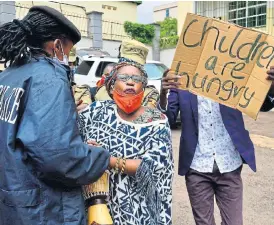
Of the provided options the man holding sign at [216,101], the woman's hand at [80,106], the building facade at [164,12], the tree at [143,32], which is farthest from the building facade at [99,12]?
the building facade at [164,12]

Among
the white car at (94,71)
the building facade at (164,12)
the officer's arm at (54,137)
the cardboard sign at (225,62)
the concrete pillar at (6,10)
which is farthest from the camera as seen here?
the building facade at (164,12)

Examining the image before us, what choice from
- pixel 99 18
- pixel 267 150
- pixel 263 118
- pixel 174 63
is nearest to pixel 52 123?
pixel 174 63

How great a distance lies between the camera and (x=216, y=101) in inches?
100

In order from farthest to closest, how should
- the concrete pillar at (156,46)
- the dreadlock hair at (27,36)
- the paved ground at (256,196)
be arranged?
the concrete pillar at (156,46) < the paved ground at (256,196) < the dreadlock hair at (27,36)

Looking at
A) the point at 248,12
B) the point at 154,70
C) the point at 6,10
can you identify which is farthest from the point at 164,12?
the point at 154,70

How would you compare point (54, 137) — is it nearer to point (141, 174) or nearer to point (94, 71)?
point (141, 174)

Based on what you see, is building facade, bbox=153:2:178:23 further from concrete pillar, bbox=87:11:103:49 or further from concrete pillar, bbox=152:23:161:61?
concrete pillar, bbox=87:11:103:49

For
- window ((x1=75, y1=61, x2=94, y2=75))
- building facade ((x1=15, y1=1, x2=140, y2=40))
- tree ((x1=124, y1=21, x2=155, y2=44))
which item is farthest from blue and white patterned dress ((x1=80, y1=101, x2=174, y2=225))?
tree ((x1=124, y1=21, x2=155, y2=44))

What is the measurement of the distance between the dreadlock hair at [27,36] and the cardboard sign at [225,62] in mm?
978

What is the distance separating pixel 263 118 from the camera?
471 inches

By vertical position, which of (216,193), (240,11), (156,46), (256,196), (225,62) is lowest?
(256,196)

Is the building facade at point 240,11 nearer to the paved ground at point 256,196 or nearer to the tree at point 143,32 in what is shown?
the tree at point 143,32

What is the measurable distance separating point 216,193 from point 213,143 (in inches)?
16.4

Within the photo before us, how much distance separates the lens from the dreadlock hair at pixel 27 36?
1760mm
